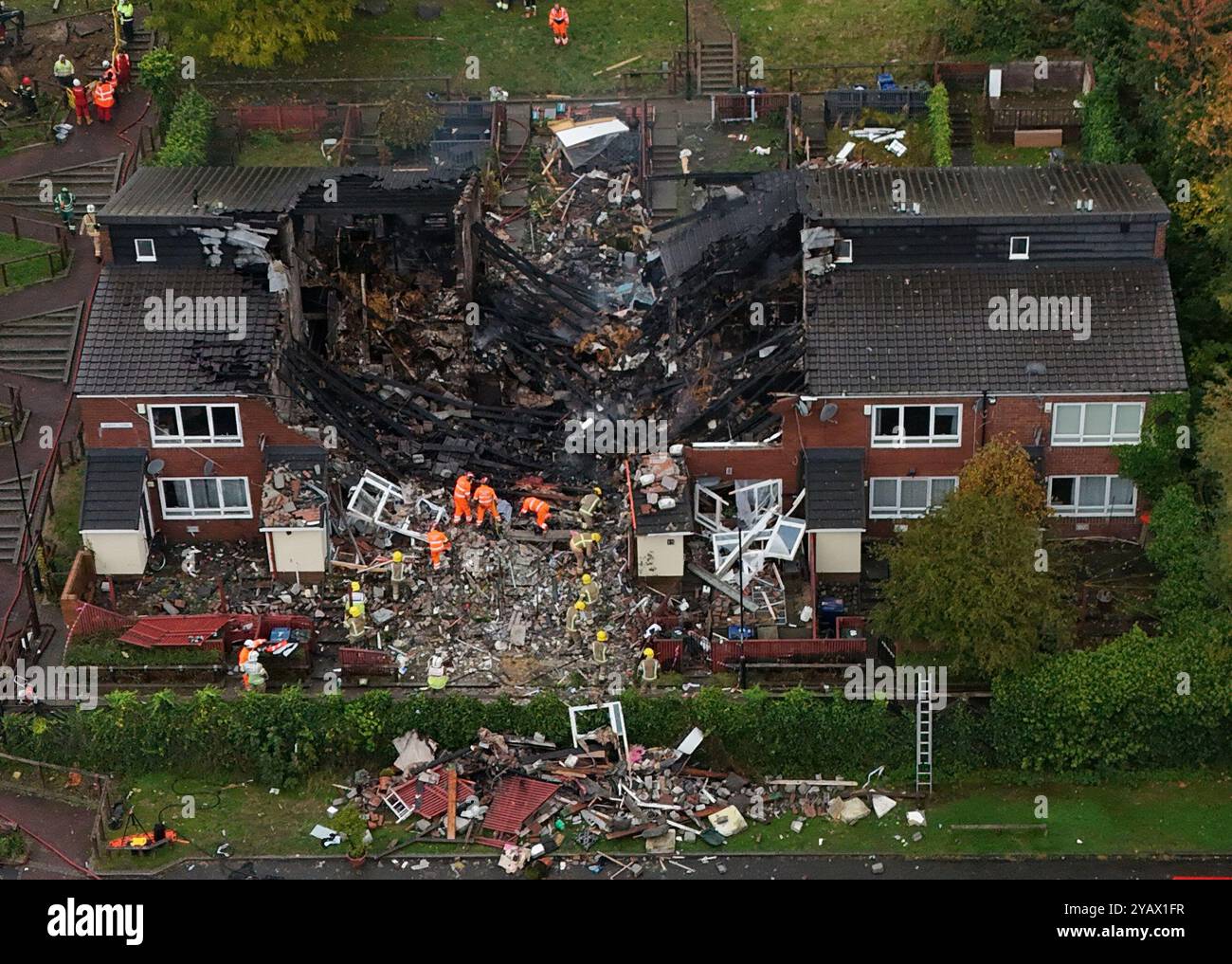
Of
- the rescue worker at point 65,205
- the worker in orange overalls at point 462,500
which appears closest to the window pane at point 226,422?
the worker in orange overalls at point 462,500

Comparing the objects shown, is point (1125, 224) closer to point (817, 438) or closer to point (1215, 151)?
point (1215, 151)

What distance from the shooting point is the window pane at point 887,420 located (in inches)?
2640

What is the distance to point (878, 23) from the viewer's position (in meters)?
84.6

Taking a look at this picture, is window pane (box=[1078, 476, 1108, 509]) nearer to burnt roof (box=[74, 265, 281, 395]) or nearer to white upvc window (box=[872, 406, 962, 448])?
white upvc window (box=[872, 406, 962, 448])

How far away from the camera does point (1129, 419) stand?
220 feet

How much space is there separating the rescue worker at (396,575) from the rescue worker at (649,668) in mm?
7658

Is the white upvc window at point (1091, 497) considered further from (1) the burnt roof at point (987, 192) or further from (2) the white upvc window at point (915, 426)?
(1) the burnt roof at point (987, 192)

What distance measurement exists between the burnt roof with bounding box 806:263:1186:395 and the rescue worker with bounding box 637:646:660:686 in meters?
9.02

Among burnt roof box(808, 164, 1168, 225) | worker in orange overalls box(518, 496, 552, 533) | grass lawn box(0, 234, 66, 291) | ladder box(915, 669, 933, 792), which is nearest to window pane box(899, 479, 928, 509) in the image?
burnt roof box(808, 164, 1168, 225)

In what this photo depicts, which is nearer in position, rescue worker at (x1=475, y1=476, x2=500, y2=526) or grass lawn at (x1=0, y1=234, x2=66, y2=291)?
rescue worker at (x1=475, y1=476, x2=500, y2=526)

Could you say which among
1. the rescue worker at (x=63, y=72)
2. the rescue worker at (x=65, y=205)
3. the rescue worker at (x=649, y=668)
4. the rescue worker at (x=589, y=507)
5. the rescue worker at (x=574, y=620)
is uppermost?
the rescue worker at (x=63, y=72)

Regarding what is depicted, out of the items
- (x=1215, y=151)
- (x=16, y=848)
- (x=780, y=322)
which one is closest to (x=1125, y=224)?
(x=1215, y=151)

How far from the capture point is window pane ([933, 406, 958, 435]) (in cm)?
6706

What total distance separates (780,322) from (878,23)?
18681mm
